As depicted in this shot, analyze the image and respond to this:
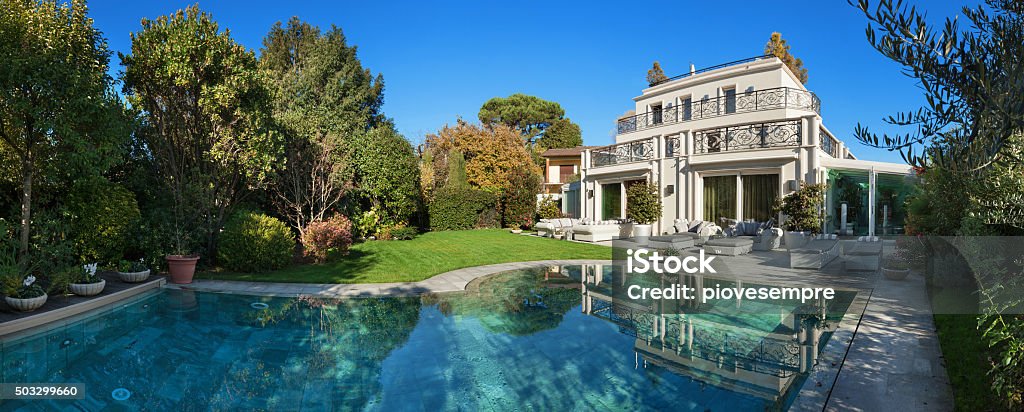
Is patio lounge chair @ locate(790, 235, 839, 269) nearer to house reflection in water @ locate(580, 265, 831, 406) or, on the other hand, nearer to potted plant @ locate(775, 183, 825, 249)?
potted plant @ locate(775, 183, 825, 249)

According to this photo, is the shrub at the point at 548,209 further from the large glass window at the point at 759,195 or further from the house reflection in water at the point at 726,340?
the house reflection in water at the point at 726,340

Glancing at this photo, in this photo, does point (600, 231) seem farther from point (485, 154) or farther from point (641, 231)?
point (485, 154)

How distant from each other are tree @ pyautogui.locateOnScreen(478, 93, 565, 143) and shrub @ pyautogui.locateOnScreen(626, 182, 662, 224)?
30.5 metres

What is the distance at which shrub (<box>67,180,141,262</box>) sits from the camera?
33.4 feet

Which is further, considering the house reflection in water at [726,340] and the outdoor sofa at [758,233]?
the outdoor sofa at [758,233]

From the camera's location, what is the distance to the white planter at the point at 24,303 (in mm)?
7211

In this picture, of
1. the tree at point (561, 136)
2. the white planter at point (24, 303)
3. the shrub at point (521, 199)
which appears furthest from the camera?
the tree at point (561, 136)

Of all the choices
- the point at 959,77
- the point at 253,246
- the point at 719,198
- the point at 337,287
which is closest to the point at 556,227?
the point at 719,198

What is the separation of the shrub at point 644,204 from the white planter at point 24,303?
18.3 metres

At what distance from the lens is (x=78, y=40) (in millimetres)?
9594

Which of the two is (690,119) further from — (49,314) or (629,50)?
(49,314)

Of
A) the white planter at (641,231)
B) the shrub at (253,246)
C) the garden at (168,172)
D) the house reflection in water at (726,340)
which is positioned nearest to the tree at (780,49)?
the white planter at (641,231)

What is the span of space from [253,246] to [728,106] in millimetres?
21990

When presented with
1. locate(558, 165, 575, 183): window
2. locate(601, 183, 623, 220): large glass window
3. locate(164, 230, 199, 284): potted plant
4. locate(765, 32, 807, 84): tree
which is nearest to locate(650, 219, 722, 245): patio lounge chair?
locate(601, 183, 623, 220): large glass window
